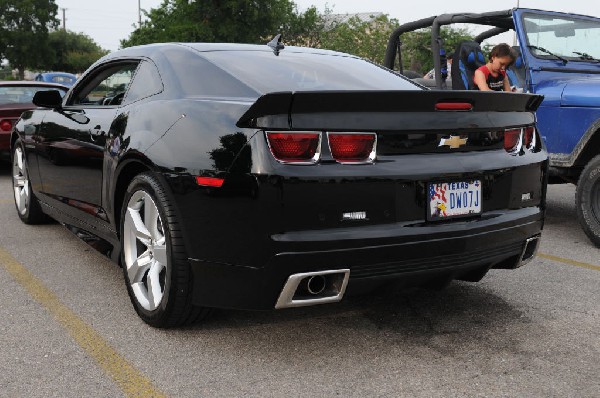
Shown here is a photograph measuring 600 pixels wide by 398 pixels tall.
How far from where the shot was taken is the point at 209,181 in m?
3.00

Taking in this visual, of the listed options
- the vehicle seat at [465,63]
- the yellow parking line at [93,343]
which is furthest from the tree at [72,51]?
the yellow parking line at [93,343]

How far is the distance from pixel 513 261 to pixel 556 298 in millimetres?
732

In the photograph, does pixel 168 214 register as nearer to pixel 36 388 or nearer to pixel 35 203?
pixel 36 388

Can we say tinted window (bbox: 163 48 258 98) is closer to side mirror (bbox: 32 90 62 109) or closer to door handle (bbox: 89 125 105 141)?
door handle (bbox: 89 125 105 141)

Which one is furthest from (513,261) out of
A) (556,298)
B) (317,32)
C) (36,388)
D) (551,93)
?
(317,32)

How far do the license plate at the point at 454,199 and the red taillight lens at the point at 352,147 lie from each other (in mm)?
335

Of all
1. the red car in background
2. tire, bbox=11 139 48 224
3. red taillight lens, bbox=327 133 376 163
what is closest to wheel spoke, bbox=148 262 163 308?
red taillight lens, bbox=327 133 376 163

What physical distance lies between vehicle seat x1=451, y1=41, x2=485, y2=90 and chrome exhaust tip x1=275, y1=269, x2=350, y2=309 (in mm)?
4114

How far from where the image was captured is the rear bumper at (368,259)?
282 centimetres

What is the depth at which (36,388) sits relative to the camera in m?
2.80

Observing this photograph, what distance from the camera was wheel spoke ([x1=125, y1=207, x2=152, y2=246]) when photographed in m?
3.50

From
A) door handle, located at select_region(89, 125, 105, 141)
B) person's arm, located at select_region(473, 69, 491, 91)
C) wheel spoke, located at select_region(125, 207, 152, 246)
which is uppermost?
person's arm, located at select_region(473, 69, 491, 91)

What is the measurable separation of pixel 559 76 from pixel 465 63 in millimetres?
977

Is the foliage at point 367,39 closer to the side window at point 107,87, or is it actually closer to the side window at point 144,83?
the side window at point 107,87
